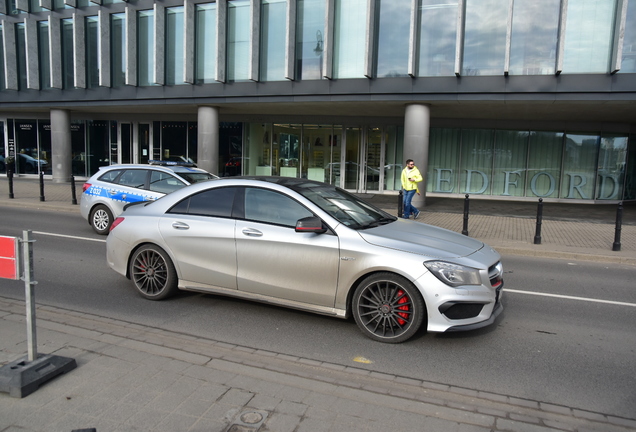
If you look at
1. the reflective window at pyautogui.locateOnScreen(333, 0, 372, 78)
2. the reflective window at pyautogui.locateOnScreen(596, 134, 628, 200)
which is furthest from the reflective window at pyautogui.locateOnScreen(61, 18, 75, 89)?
the reflective window at pyautogui.locateOnScreen(596, 134, 628, 200)

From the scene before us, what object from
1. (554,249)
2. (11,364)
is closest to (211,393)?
(11,364)

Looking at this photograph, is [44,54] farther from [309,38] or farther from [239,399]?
[239,399]

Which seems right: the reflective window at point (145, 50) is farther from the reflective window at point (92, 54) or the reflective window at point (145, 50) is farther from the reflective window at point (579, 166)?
the reflective window at point (579, 166)

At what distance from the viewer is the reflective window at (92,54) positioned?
2338 centimetres

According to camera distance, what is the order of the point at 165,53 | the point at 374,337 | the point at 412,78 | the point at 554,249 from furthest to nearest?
the point at 165,53, the point at 412,78, the point at 554,249, the point at 374,337

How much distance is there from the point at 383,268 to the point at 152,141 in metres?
25.3

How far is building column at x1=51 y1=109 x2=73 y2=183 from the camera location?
24625 millimetres

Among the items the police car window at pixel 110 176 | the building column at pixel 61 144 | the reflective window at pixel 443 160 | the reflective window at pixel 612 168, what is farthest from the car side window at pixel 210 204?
the building column at pixel 61 144

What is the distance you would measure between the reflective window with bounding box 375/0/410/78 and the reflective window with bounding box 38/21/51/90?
16869mm

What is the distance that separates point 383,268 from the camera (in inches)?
192

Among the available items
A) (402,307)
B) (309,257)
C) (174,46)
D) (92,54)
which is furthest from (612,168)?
(92,54)

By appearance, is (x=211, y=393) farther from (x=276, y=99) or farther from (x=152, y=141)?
(x=152, y=141)

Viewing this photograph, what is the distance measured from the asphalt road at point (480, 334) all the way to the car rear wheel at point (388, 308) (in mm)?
135

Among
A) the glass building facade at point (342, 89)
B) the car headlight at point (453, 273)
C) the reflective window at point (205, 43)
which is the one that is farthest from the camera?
the reflective window at point (205, 43)
